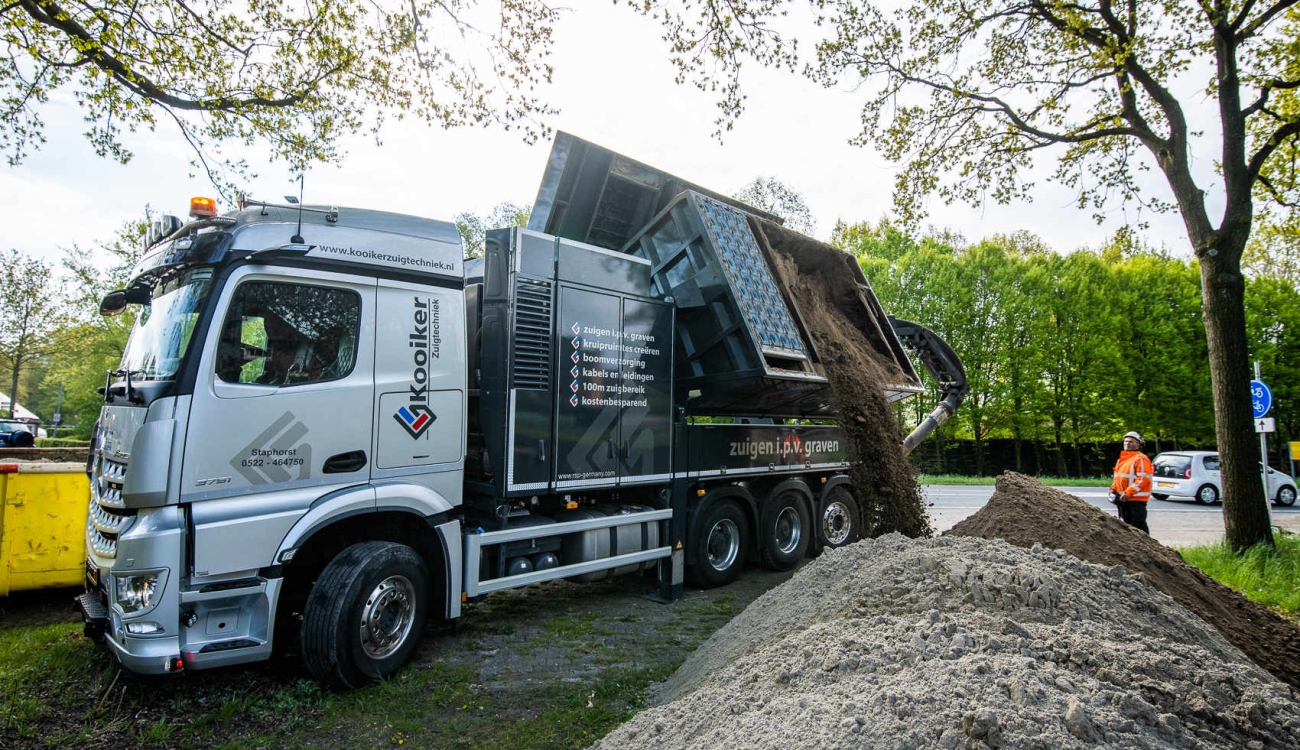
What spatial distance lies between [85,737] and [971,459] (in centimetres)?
3246

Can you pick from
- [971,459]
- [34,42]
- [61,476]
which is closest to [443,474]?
[61,476]

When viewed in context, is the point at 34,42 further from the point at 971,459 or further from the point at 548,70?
the point at 971,459

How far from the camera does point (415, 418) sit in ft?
15.6

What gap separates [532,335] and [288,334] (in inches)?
68.2

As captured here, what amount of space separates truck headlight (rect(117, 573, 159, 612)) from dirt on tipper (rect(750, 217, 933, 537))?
18.5ft

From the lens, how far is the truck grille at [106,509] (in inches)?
154

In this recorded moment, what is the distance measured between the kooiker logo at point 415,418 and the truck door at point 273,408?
0.22 meters

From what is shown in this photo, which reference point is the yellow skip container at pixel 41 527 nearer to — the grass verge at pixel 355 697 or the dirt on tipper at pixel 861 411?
the grass verge at pixel 355 697

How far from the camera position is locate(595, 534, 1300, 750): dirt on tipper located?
8.65ft

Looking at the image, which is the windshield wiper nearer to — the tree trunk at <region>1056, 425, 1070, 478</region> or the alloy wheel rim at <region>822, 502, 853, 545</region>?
the alloy wheel rim at <region>822, 502, 853, 545</region>

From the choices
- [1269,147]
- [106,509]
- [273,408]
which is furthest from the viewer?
[1269,147]

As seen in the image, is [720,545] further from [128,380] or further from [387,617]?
[128,380]

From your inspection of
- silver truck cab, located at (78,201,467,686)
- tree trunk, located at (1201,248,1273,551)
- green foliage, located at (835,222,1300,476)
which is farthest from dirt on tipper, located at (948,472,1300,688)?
green foliage, located at (835,222,1300,476)

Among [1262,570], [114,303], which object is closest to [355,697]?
[114,303]
